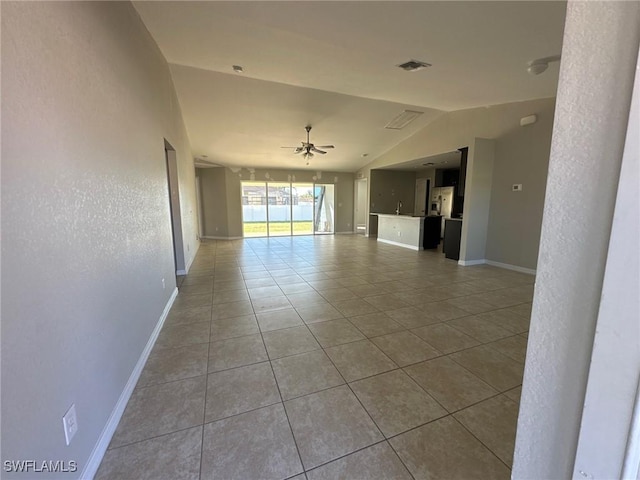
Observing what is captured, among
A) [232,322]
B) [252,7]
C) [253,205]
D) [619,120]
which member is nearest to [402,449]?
[619,120]

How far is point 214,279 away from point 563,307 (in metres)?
4.51

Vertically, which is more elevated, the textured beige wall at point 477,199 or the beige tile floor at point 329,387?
the textured beige wall at point 477,199

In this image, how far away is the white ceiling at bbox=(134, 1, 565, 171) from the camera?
2432 millimetres

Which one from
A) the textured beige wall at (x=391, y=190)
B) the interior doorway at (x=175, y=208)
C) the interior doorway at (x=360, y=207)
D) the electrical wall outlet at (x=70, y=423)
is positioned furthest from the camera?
the interior doorway at (x=360, y=207)

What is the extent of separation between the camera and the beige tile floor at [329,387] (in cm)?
136

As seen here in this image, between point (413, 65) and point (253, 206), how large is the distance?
720cm

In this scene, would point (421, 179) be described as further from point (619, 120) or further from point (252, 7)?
point (619, 120)

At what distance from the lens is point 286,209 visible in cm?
997

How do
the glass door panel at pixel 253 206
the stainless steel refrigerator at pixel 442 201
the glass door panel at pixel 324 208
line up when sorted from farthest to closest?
1. the glass door panel at pixel 324 208
2. the glass door panel at pixel 253 206
3. the stainless steel refrigerator at pixel 442 201

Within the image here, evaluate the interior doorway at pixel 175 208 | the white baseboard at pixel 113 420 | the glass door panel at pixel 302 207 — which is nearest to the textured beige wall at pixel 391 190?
the glass door panel at pixel 302 207

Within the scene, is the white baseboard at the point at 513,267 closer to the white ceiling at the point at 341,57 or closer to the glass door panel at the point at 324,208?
the white ceiling at the point at 341,57

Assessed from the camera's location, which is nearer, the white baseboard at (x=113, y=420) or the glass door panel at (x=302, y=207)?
the white baseboard at (x=113, y=420)

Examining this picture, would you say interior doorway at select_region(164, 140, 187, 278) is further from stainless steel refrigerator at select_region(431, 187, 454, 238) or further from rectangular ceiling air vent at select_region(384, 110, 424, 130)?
stainless steel refrigerator at select_region(431, 187, 454, 238)

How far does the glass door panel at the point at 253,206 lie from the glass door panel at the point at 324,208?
6.61 feet
